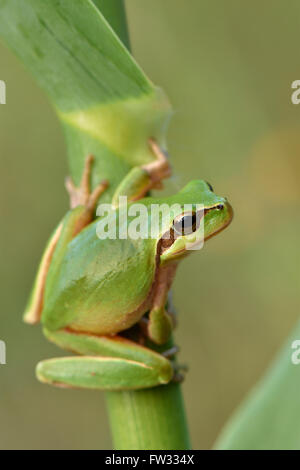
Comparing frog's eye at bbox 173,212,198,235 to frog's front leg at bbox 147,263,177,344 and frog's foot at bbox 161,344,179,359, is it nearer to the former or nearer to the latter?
frog's front leg at bbox 147,263,177,344

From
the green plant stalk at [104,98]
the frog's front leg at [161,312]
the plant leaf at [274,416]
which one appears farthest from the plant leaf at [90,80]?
the plant leaf at [274,416]

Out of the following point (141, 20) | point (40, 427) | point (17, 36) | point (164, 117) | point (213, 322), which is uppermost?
point (141, 20)

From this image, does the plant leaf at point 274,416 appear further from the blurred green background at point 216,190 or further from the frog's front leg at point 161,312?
the blurred green background at point 216,190

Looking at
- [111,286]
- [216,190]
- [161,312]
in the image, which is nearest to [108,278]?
[111,286]

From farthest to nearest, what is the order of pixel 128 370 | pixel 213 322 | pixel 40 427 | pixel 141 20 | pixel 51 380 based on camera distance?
pixel 40 427 < pixel 213 322 < pixel 141 20 < pixel 51 380 < pixel 128 370

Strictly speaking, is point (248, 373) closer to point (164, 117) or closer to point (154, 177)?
point (154, 177)

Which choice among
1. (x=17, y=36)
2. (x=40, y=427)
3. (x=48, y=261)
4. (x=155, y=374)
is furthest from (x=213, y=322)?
(x=17, y=36)

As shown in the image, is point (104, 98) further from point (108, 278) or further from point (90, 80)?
point (108, 278)
